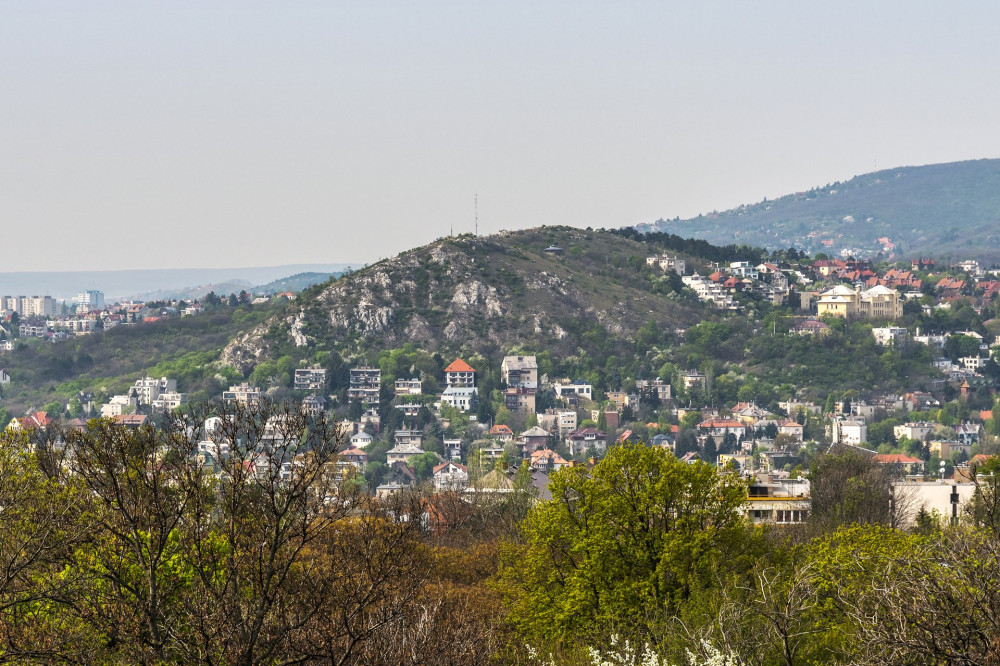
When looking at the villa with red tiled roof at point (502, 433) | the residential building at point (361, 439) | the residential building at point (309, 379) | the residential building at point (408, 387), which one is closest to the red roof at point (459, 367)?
the residential building at point (408, 387)

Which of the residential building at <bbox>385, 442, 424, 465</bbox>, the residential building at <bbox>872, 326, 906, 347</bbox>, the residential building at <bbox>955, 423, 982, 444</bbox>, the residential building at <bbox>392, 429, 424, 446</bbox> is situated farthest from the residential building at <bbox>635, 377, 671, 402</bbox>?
the residential building at <bbox>385, 442, 424, 465</bbox>

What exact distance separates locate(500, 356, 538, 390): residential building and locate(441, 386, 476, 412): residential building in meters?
5.16

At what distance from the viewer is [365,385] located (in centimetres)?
15312

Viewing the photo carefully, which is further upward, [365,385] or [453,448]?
[365,385]

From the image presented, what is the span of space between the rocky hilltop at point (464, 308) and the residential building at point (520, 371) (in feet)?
19.1

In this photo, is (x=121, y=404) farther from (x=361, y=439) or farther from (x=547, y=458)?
(x=547, y=458)

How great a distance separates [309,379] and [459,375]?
14481mm

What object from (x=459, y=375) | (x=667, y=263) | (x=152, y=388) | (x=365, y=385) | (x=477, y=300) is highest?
(x=667, y=263)

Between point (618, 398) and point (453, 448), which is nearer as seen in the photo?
point (453, 448)

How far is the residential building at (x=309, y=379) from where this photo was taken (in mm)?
151625

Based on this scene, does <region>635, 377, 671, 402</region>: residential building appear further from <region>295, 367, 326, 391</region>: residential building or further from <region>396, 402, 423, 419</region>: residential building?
<region>295, 367, 326, 391</region>: residential building

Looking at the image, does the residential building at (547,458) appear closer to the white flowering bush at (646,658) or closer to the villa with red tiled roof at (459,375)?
Answer: the villa with red tiled roof at (459,375)

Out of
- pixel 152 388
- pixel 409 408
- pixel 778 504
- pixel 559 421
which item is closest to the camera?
pixel 778 504

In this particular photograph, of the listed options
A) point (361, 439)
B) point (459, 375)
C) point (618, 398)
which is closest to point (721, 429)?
point (618, 398)
